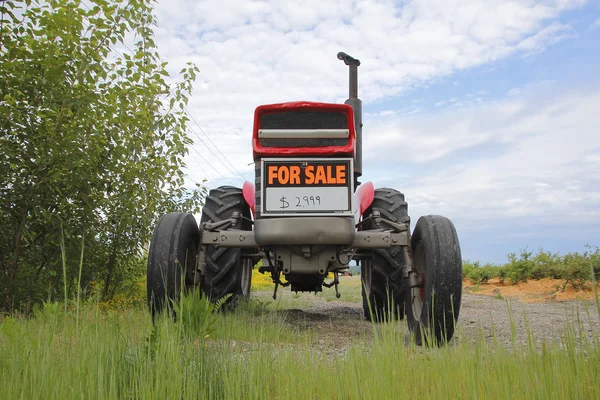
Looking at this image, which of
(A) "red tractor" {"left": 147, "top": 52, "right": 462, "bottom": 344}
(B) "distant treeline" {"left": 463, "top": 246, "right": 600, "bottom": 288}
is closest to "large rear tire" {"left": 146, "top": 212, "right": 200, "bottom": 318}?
(A) "red tractor" {"left": 147, "top": 52, "right": 462, "bottom": 344}

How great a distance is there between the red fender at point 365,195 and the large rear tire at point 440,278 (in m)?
1.07

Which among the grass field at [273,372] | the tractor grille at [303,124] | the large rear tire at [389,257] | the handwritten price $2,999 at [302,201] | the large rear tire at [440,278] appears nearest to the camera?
the grass field at [273,372]

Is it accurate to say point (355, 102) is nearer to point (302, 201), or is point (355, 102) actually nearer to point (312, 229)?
point (302, 201)

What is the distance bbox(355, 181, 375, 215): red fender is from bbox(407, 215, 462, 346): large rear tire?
1.07m

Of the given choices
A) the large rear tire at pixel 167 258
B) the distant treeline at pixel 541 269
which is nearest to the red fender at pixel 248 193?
the large rear tire at pixel 167 258

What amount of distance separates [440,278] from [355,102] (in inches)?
98.5

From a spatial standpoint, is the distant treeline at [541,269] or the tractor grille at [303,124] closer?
the tractor grille at [303,124]

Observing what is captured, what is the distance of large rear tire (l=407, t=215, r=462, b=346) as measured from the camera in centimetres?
369

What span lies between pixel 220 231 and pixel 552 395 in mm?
2942

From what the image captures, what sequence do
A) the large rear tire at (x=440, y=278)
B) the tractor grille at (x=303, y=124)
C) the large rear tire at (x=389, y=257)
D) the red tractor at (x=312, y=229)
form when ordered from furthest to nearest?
1. the large rear tire at (x=389, y=257)
2. the tractor grille at (x=303, y=124)
3. the red tractor at (x=312, y=229)
4. the large rear tire at (x=440, y=278)

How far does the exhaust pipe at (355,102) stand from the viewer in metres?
5.21

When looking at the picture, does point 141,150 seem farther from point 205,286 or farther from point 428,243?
point 428,243

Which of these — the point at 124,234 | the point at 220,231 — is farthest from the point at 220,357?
the point at 124,234

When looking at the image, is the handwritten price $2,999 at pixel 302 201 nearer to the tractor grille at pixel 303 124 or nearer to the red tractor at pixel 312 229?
the red tractor at pixel 312 229
